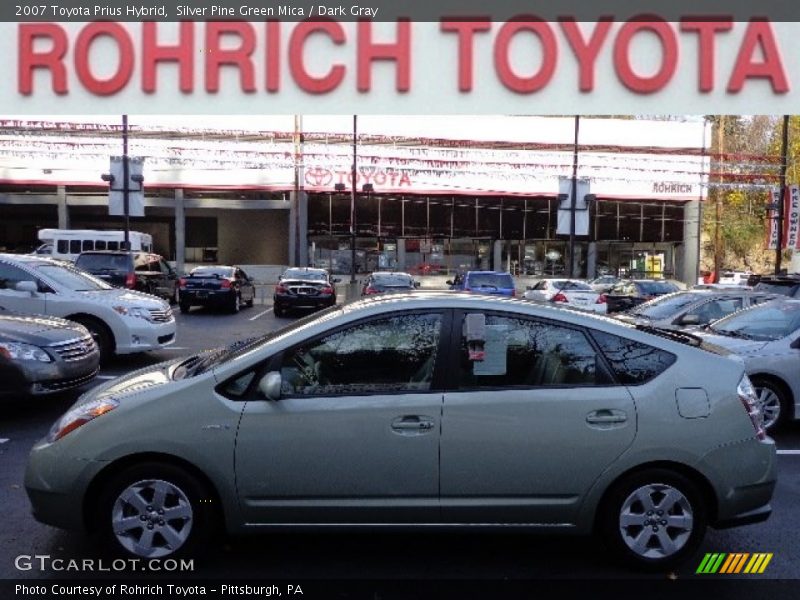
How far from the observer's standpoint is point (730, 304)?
10.4 metres

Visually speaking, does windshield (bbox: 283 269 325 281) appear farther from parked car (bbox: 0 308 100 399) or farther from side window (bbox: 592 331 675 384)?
side window (bbox: 592 331 675 384)

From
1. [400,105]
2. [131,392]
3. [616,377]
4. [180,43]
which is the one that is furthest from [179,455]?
[400,105]

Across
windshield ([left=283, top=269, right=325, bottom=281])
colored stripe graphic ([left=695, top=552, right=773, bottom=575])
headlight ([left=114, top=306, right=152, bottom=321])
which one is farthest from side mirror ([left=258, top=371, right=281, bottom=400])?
windshield ([left=283, top=269, right=325, bottom=281])

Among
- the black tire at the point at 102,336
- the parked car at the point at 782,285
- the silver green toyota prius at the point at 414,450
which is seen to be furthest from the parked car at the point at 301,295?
the silver green toyota prius at the point at 414,450

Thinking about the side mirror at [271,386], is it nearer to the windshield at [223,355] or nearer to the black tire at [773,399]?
the windshield at [223,355]

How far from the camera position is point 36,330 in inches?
283

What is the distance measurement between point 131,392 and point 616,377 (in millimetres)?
2621

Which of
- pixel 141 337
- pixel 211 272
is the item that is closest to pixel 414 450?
pixel 141 337

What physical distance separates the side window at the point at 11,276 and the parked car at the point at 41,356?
2.38 metres

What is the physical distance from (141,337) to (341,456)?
720 cm

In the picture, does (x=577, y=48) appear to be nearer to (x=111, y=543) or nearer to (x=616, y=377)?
(x=616, y=377)

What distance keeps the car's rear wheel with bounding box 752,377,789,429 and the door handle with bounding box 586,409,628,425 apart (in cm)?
386

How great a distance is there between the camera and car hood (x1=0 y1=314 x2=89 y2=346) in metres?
6.91

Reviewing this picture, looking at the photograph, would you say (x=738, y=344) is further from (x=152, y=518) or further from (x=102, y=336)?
(x=102, y=336)
